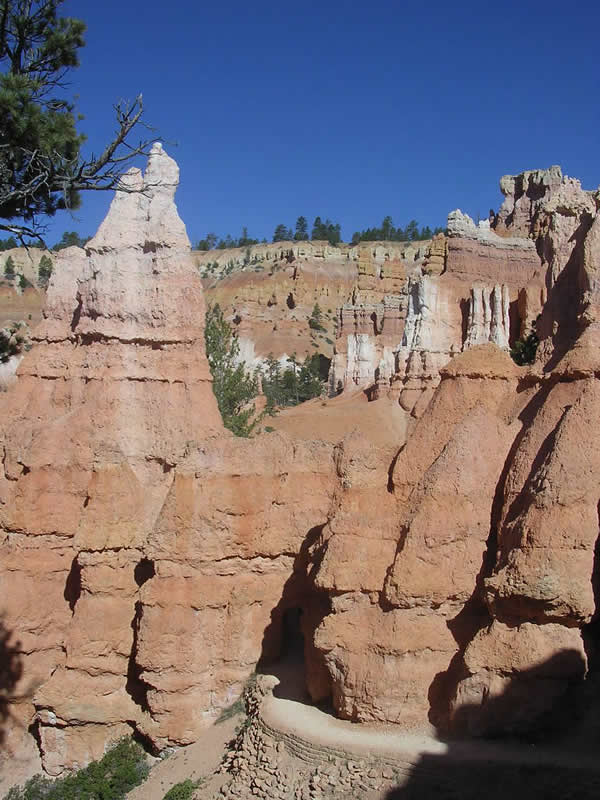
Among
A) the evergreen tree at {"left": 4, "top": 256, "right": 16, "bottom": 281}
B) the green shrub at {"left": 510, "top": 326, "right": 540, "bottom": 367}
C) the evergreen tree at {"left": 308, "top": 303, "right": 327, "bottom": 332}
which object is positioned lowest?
the green shrub at {"left": 510, "top": 326, "right": 540, "bottom": 367}

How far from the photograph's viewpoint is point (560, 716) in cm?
1039

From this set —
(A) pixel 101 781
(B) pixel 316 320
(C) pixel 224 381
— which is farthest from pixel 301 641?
(B) pixel 316 320

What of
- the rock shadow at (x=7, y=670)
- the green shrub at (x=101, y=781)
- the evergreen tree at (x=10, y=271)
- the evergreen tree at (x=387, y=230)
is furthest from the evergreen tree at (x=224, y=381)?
the evergreen tree at (x=387, y=230)

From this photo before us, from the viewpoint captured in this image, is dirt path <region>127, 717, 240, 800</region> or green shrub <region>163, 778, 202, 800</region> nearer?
green shrub <region>163, 778, 202, 800</region>

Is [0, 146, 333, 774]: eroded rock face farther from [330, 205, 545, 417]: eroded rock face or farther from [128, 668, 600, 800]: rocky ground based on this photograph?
[330, 205, 545, 417]: eroded rock face

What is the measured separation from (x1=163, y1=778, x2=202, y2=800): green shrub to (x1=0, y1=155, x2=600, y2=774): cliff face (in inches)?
49.8

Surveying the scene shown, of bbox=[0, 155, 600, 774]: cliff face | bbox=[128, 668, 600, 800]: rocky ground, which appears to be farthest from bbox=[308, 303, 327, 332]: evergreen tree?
bbox=[128, 668, 600, 800]: rocky ground

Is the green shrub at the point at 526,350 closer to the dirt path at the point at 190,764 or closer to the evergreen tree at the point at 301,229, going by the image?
the dirt path at the point at 190,764

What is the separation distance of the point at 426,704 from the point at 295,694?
9.04 feet

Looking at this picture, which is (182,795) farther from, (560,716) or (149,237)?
(149,237)

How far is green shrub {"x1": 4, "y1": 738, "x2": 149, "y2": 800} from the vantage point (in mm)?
13289

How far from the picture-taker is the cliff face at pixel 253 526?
10.4m

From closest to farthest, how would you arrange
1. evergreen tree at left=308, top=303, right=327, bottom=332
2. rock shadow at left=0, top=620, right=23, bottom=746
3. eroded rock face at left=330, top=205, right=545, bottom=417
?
1. rock shadow at left=0, top=620, right=23, bottom=746
2. eroded rock face at left=330, top=205, right=545, bottom=417
3. evergreen tree at left=308, top=303, right=327, bottom=332

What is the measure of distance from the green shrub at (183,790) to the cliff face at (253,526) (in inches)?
49.8
